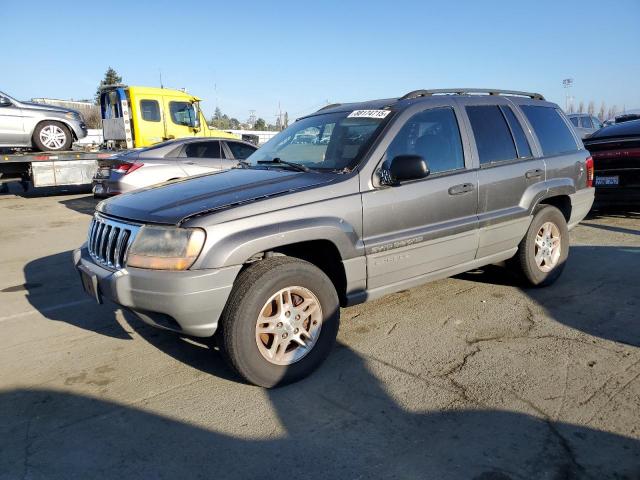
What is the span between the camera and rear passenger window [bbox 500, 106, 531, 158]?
4.81 m

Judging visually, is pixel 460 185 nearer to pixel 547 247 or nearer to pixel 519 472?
pixel 547 247

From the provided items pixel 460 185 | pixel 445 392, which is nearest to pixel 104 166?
pixel 460 185

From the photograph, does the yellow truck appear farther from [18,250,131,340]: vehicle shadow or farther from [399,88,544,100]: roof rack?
[399,88,544,100]: roof rack

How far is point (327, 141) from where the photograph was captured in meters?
4.23

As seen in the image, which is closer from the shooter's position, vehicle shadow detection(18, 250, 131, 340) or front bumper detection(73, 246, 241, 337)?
front bumper detection(73, 246, 241, 337)

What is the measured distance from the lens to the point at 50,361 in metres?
3.72

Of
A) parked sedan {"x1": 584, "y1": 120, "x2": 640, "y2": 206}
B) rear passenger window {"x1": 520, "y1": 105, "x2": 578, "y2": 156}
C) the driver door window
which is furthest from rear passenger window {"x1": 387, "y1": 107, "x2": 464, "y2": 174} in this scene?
parked sedan {"x1": 584, "y1": 120, "x2": 640, "y2": 206}

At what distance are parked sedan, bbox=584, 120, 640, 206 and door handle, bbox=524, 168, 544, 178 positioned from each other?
4.07 meters

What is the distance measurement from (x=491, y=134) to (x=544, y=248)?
1.35 metres

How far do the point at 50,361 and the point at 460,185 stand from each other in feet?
11.2

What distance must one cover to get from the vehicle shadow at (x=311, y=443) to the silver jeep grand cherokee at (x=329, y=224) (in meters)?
0.47

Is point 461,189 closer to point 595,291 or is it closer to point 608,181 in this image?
point 595,291

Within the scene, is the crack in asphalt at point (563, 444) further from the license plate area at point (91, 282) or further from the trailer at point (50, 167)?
the trailer at point (50, 167)

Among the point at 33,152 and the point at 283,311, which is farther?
the point at 33,152
